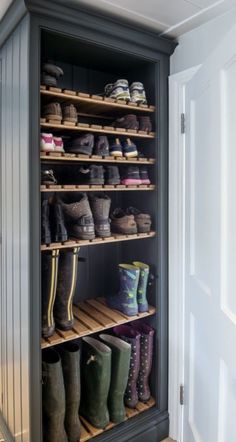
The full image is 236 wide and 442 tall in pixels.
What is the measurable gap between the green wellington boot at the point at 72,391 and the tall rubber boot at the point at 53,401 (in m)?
0.05

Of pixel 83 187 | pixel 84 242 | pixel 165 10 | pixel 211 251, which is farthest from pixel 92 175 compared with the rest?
pixel 165 10

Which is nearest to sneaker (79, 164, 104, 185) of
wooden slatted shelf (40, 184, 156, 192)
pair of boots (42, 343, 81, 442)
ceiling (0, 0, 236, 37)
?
wooden slatted shelf (40, 184, 156, 192)

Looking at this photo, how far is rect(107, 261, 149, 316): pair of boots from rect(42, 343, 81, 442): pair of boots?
1.10 ft

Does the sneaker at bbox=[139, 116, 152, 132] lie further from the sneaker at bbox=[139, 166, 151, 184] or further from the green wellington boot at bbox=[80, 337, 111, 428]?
the green wellington boot at bbox=[80, 337, 111, 428]

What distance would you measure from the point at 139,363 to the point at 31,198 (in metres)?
1.09

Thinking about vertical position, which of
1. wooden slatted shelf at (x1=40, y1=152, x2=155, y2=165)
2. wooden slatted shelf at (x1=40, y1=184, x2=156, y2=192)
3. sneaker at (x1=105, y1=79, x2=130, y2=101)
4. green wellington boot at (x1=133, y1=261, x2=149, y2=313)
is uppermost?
sneaker at (x1=105, y1=79, x2=130, y2=101)

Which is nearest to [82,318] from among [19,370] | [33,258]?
[19,370]

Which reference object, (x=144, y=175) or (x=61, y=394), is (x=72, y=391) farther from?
(x=144, y=175)

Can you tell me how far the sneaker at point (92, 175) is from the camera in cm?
161

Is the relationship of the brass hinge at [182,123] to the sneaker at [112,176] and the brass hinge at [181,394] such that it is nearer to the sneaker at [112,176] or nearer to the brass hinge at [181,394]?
the sneaker at [112,176]

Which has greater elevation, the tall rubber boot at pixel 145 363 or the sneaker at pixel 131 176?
the sneaker at pixel 131 176

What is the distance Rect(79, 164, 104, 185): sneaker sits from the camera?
1.61 metres

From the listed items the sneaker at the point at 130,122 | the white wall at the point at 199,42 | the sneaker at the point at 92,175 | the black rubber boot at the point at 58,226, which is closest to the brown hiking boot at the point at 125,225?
the sneaker at the point at 92,175

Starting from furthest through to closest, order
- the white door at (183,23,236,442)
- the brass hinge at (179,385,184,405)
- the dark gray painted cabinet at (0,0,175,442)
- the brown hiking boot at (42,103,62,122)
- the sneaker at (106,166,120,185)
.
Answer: the brass hinge at (179,385,184,405) < the sneaker at (106,166,120,185) < the brown hiking boot at (42,103,62,122) < the dark gray painted cabinet at (0,0,175,442) < the white door at (183,23,236,442)
